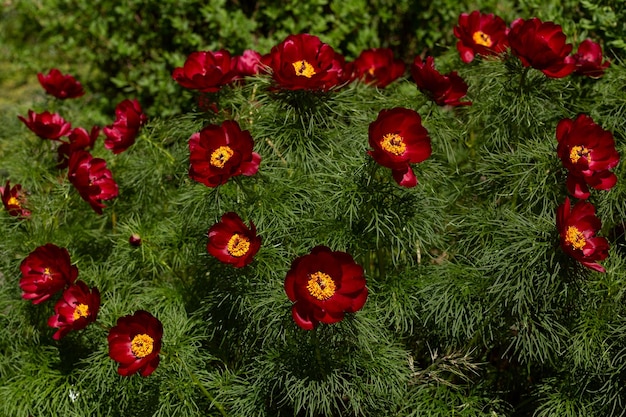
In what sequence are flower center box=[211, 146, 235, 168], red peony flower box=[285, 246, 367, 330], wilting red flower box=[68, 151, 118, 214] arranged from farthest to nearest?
wilting red flower box=[68, 151, 118, 214] → flower center box=[211, 146, 235, 168] → red peony flower box=[285, 246, 367, 330]

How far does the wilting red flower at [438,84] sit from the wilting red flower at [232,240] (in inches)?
25.1

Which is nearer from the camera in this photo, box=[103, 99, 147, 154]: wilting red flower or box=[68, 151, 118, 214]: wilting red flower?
box=[68, 151, 118, 214]: wilting red flower

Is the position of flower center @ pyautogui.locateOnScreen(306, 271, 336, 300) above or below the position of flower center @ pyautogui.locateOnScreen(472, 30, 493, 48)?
below

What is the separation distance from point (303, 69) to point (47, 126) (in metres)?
1.02

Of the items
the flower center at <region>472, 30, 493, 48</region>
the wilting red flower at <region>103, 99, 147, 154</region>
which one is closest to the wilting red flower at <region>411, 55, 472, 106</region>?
the flower center at <region>472, 30, 493, 48</region>

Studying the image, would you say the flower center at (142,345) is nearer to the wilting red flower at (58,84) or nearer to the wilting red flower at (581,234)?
the wilting red flower at (581,234)

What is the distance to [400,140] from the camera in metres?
1.88

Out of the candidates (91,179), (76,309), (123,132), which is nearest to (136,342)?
(76,309)

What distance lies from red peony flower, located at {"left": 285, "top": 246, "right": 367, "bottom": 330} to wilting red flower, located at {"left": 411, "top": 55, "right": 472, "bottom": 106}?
0.60 metres

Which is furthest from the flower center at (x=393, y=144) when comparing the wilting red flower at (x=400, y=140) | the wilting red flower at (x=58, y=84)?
the wilting red flower at (x=58, y=84)

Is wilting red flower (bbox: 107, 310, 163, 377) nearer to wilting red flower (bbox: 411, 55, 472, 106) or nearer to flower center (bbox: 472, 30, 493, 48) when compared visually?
wilting red flower (bbox: 411, 55, 472, 106)

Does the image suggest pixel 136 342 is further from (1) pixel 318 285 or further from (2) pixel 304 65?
(2) pixel 304 65

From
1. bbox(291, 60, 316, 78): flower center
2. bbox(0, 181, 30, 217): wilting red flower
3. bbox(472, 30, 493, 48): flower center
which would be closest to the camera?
bbox(291, 60, 316, 78): flower center

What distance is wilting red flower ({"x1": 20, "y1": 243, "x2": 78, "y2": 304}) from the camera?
210cm
